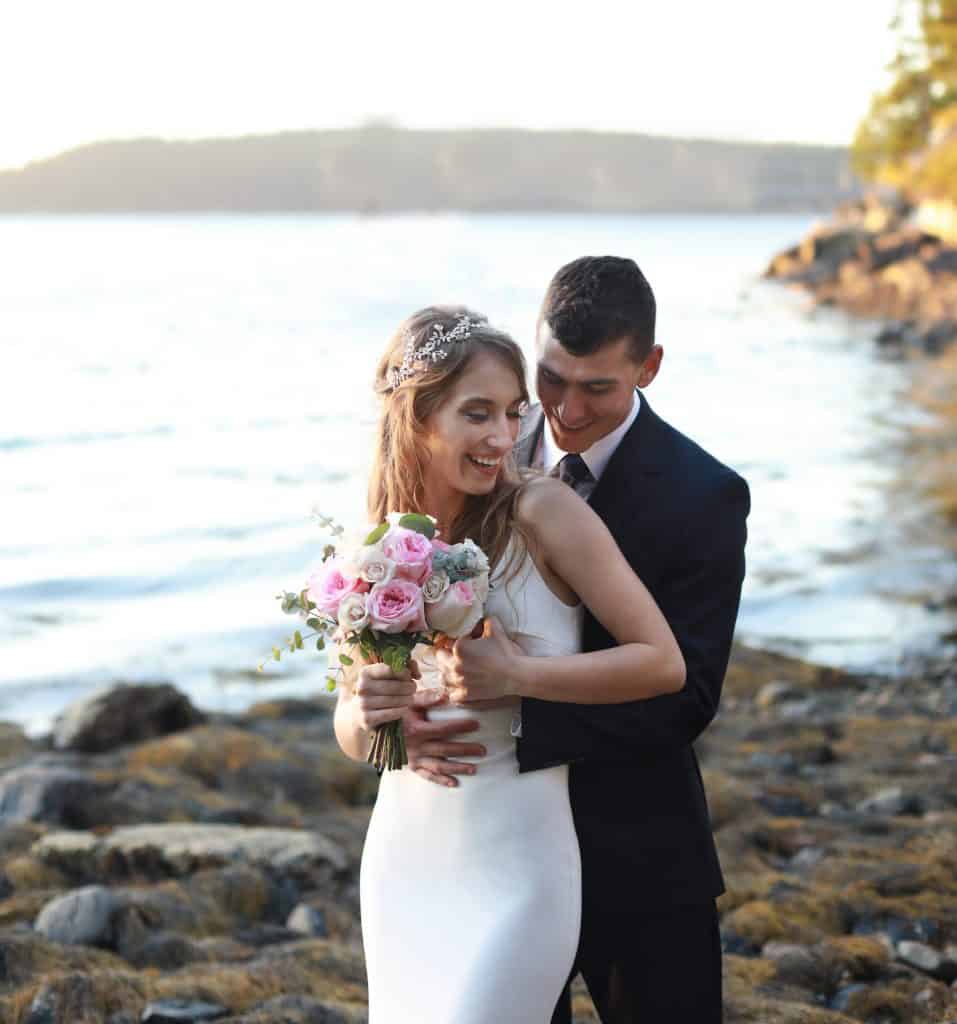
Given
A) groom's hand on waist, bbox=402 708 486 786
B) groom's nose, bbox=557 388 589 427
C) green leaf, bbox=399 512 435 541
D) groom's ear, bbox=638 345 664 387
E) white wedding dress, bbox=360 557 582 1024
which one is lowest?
white wedding dress, bbox=360 557 582 1024

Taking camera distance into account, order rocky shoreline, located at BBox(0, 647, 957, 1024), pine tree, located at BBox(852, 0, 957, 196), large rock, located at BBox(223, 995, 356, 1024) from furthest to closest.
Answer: pine tree, located at BBox(852, 0, 957, 196), rocky shoreline, located at BBox(0, 647, 957, 1024), large rock, located at BBox(223, 995, 356, 1024)

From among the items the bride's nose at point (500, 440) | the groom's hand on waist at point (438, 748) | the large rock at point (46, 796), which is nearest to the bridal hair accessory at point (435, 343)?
the bride's nose at point (500, 440)

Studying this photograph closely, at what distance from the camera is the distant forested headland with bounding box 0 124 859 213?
6009 inches

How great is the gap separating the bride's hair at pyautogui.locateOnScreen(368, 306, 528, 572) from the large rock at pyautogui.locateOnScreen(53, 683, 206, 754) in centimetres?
733

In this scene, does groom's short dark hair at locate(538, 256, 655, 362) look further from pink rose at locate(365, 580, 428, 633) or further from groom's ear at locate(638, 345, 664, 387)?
pink rose at locate(365, 580, 428, 633)

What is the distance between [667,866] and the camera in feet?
11.2

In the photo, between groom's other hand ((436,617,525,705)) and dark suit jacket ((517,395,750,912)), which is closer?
groom's other hand ((436,617,525,705))

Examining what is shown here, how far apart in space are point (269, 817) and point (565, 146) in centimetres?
16818

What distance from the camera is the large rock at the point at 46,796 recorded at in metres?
8.55

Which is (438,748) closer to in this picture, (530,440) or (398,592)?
(398,592)

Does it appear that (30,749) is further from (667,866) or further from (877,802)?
(667,866)

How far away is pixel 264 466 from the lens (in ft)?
84.2

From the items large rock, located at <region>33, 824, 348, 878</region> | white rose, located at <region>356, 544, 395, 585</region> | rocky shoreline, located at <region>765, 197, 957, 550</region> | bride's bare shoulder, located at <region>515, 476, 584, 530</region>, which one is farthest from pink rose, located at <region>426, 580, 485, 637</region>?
rocky shoreline, located at <region>765, 197, 957, 550</region>

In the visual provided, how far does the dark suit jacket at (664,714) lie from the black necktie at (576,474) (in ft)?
0.33
